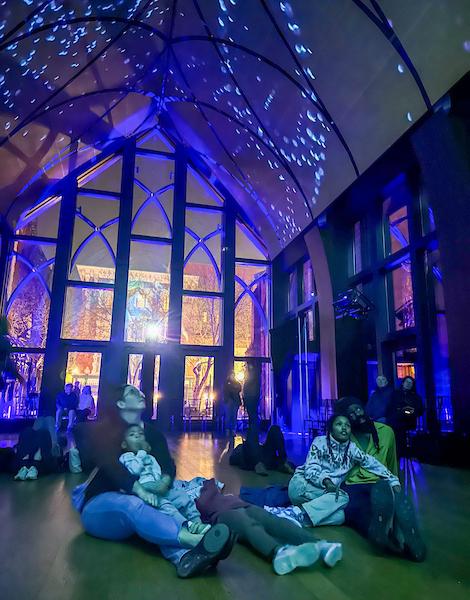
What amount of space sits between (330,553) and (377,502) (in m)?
0.42

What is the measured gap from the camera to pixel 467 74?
533 cm

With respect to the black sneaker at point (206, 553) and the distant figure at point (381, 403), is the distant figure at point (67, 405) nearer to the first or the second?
the distant figure at point (381, 403)

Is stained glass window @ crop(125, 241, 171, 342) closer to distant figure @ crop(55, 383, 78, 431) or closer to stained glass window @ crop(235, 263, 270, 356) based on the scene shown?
stained glass window @ crop(235, 263, 270, 356)

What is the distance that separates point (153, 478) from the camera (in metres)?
2.45

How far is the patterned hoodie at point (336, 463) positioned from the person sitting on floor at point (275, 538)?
1.98 feet

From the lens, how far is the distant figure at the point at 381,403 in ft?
20.2

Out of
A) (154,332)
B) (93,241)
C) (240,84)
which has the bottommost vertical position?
(154,332)

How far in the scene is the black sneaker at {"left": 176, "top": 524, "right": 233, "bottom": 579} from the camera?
1952mm

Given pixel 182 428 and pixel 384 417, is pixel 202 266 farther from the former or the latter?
pixel 384 417

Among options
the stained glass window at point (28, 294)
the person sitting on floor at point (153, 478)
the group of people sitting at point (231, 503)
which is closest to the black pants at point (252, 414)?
the group of people sitting at point (231, 503)

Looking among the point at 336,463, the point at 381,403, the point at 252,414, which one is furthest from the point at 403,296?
the point at 336,463

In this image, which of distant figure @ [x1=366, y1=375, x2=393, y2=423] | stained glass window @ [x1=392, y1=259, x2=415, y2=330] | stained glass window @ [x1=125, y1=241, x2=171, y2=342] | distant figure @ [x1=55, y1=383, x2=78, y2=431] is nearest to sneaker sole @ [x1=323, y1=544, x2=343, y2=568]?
distant figure @ [x1=366, y1=375, x2=393, y2=423]

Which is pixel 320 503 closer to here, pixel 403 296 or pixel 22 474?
pixel 22 474

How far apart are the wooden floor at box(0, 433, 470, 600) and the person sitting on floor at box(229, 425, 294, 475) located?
6.91 ft
